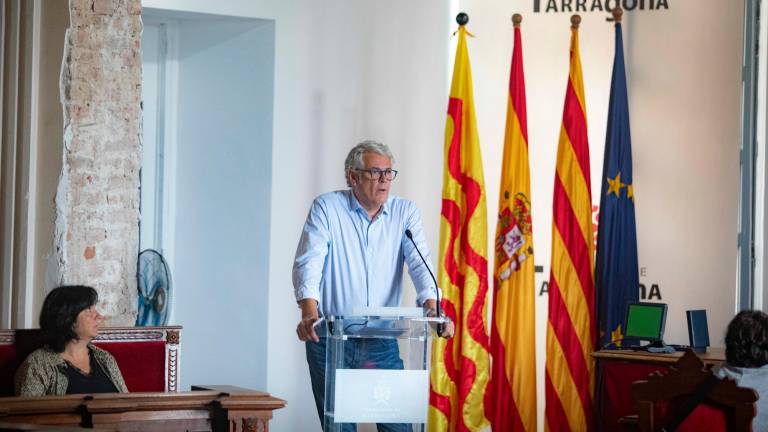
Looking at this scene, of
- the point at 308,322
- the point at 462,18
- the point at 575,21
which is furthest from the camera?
the point at 462,18

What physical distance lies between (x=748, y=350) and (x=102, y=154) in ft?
9.43

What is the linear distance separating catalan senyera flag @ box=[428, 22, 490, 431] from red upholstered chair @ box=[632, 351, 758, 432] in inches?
96.2

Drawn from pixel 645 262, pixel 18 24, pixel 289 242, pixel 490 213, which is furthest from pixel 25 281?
pixel 645 262

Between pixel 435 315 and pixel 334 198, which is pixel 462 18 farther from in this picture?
pixel 435 315

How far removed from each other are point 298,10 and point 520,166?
1551mm

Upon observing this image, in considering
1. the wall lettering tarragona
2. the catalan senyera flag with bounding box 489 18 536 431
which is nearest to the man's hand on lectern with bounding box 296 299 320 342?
the catalan senyera flag with bounding box 489 18 536 431

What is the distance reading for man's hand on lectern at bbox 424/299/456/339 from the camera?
133 inches

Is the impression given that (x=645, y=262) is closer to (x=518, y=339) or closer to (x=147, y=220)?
(x=518, y=339)

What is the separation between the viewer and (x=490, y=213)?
20.4 ft

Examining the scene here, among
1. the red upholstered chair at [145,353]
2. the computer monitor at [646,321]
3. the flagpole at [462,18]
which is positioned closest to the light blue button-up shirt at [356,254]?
the red upholstered chair at [145,353]

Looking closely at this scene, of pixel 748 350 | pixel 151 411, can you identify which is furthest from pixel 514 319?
pixel 151 411

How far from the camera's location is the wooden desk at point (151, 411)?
3000 mm

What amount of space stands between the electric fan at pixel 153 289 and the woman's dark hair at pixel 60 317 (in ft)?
6.05

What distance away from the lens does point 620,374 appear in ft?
15.6
